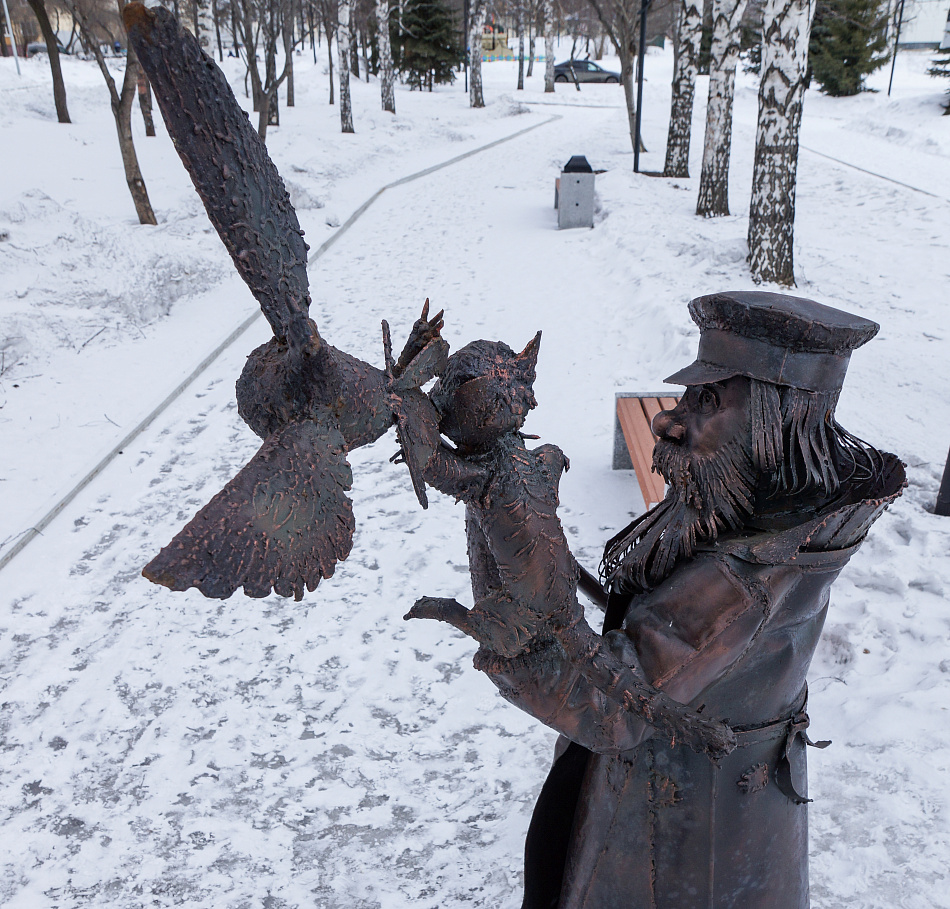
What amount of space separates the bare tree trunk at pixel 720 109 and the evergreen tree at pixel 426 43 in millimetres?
20079

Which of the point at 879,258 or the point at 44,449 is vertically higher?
the point at 879,258

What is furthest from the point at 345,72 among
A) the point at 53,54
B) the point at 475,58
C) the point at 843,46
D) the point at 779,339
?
the point at 779,339

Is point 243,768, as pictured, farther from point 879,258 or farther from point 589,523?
point 879,258

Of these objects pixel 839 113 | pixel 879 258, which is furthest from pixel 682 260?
pixel 839 113

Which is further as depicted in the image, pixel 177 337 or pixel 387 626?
pixel 177 337

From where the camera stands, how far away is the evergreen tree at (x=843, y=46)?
21.4 meters

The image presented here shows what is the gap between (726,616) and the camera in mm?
1323

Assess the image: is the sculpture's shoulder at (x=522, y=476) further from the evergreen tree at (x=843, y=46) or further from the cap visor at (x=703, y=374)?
the evergreen tree at (x=843, y=46)

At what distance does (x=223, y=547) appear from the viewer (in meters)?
0.84

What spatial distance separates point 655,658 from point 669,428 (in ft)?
1.41

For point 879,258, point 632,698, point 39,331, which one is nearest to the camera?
point 632,698

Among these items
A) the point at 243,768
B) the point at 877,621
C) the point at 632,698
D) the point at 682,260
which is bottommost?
the point at 243,768

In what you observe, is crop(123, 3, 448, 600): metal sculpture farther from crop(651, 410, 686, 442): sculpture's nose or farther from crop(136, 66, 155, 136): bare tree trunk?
crop(136, 66, 155, 136): bare tree trunk

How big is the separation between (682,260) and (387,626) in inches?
244
